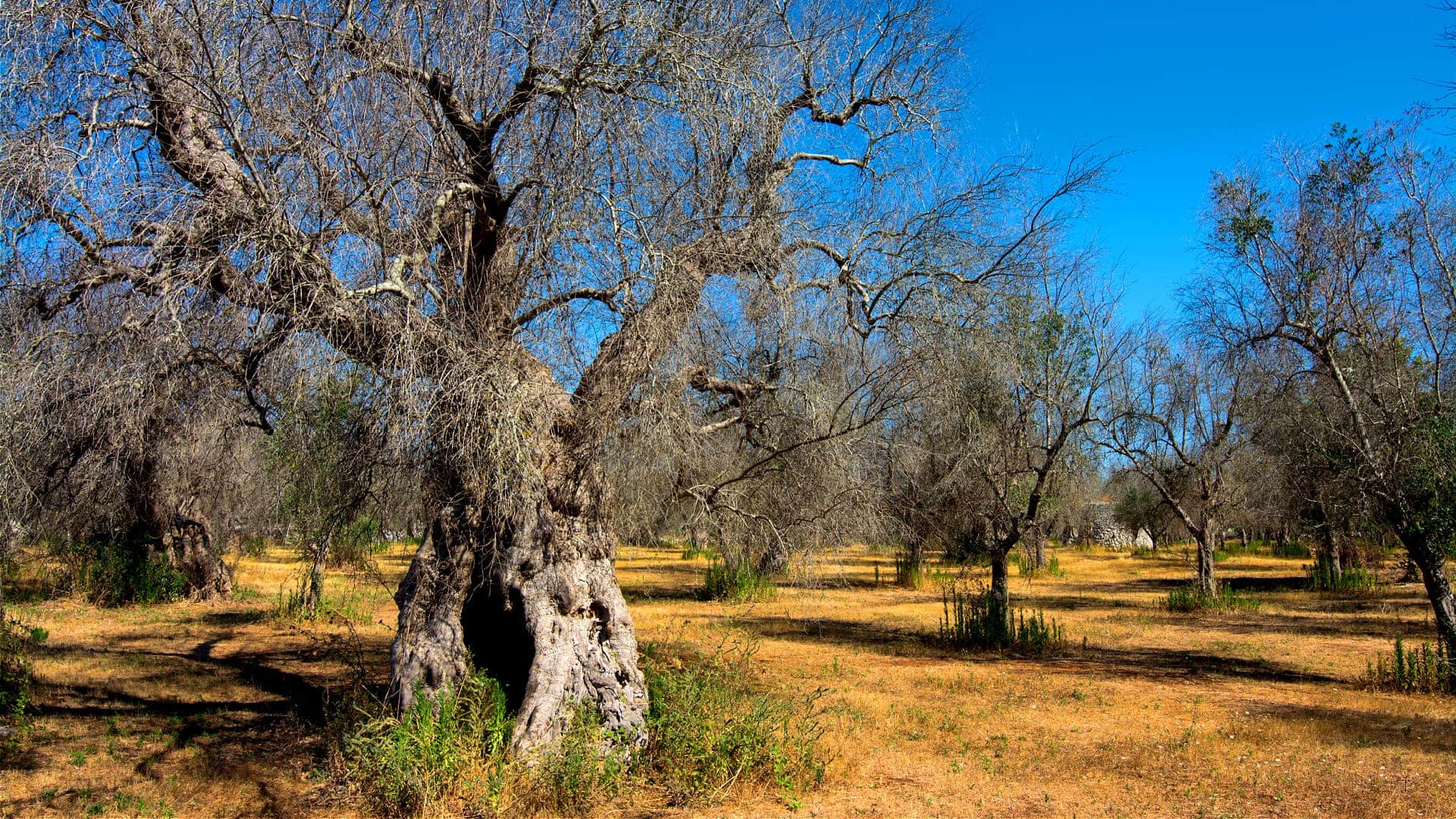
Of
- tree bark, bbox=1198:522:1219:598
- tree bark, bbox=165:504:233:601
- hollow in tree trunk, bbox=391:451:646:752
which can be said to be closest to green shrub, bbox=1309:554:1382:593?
tree bark, bbox=1198:522:1219:598

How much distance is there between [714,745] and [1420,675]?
8428 mm

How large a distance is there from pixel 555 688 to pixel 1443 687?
31.7 ft

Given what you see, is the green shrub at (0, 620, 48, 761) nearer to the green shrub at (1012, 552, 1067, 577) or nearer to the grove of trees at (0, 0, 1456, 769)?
the grove of trees at (0, 0, 1456, 769)

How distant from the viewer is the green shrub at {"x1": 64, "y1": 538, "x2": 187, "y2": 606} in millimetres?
16625

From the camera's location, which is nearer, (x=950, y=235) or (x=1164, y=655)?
(x=950, y=235)

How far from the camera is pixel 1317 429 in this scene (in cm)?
1308

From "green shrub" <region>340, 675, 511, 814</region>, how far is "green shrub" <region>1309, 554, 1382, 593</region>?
2211 cm

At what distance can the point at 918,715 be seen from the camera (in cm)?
903

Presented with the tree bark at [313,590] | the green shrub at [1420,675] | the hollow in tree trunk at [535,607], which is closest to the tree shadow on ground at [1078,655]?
the green shrub at [1420,675]

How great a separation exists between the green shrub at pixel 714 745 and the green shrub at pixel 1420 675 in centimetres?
716

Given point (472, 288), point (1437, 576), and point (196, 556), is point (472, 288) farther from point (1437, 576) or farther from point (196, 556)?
point (196, 556)

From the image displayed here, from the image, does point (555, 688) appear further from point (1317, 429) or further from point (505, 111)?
point (1317, 429)

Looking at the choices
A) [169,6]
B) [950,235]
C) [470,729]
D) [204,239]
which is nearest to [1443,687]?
[950,235]

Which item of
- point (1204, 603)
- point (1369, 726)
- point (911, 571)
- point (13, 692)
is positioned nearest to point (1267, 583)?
point (1204, 603)
